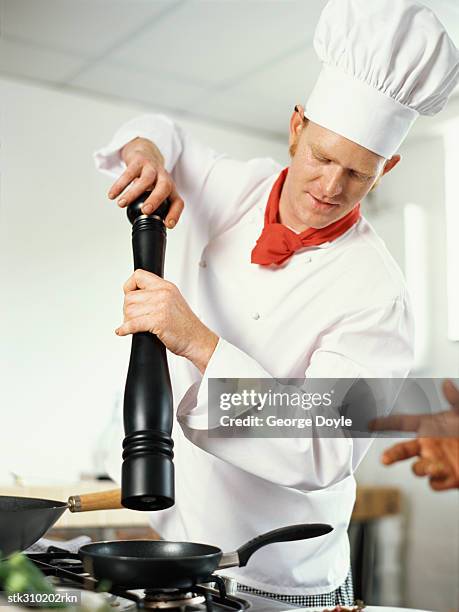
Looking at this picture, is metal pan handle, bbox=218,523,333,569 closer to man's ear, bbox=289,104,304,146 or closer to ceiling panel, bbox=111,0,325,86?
man's ear, bbox=289,104,304,146

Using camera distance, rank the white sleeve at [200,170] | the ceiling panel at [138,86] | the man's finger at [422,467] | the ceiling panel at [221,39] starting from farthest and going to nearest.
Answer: the ceiling panel at [138,86], the ceiling panel at [221,39], the white sleeve at [200,170], the man's finger at [422,467]

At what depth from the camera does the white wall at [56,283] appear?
2.28 meters

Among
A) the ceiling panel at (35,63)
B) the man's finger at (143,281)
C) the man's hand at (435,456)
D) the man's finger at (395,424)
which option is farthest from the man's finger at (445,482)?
the ceiling panel at (35,63)

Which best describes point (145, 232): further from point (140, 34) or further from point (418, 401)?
point (140, 34)

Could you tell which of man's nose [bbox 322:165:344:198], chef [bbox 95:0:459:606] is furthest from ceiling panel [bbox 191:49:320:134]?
man's nose [bbox 322:165:344:198]

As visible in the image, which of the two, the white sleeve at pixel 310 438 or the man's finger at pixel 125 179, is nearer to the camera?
the white sleeve at pixel 310 438

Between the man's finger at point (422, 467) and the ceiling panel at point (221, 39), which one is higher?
the ceiling panel at point (221, 39)

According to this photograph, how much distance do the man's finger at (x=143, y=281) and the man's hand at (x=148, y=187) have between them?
86 mm

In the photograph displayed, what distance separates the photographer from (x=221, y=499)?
37.7 inches

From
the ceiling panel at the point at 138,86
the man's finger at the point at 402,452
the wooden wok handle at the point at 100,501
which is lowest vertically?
the man's finger at the point at 402,452

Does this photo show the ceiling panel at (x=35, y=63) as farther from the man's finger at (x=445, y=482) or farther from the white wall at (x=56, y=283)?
the man's finger at (x=445, y=482)

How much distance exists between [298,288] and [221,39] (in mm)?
1341

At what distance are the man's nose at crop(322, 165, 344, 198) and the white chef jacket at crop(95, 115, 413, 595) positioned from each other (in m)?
0.10

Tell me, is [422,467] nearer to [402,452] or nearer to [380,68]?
[402,452]
